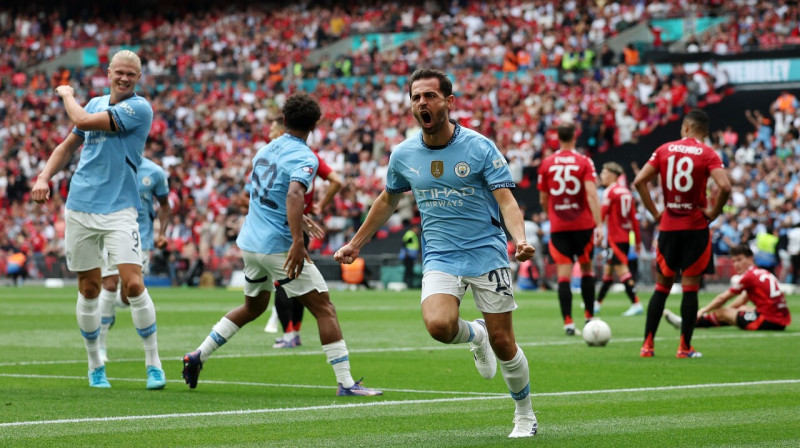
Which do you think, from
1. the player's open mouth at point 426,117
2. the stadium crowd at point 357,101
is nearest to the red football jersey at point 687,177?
the player's open mouth at point 426,117

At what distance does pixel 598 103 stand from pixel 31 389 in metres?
28.1

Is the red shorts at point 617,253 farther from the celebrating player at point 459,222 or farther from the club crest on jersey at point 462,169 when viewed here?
the club crest on jersey at point 462,169

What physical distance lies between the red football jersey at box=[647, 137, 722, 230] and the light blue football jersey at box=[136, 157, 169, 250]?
512 cm

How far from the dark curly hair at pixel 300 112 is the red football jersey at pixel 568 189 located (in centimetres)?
575

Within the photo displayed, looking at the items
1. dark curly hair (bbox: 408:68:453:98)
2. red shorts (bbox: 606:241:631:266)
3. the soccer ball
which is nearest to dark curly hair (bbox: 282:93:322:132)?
dark curly hair (bbox: 408:68:453:98)

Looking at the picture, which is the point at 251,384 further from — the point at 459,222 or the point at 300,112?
the point at 459,222

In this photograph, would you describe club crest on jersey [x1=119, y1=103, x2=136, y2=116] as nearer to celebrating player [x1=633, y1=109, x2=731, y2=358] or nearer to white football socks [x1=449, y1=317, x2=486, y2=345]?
white football socks [x1=449, y1=317, x2=486, y2=345]

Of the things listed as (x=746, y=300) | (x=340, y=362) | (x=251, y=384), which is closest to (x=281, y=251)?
(x=340, y=362)

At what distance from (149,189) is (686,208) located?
5.83 metres

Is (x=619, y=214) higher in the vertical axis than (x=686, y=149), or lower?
lower

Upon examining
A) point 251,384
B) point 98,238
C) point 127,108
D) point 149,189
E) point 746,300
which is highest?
point 127,108

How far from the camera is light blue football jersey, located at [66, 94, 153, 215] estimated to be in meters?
9.77

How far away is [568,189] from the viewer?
15.2m

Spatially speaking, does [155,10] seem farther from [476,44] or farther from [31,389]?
[31,389]
